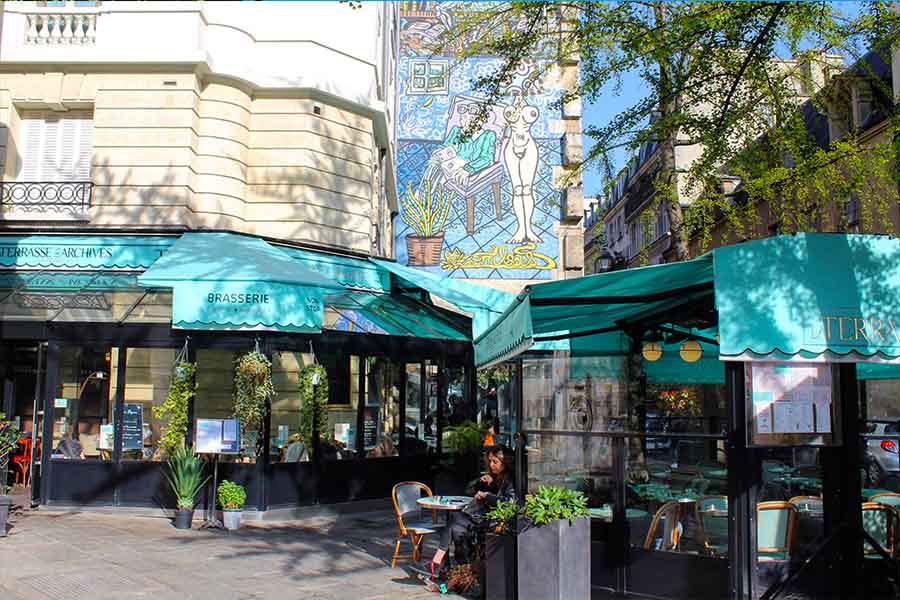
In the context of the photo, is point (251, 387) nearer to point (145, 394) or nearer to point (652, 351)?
point (145, 394)

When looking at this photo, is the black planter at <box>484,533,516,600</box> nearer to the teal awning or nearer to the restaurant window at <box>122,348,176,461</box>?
the restaurant window at <box>122,348,176,461</box>

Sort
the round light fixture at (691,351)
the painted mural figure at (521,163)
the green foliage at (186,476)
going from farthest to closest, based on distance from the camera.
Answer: the painted mural figure at (521,163) → the green foliage at (186,476) → the round light fixture at (691,351)

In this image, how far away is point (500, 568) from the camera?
7.13 metres

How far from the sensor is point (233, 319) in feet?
36.6

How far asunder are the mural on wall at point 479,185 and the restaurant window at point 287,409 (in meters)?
13.6

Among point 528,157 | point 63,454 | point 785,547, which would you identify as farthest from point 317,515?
point 528,157

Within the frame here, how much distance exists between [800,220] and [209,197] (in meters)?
9.60

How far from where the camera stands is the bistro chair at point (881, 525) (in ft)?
22.2

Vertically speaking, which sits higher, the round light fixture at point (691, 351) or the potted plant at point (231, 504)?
the round light fixture at point (691, 351)

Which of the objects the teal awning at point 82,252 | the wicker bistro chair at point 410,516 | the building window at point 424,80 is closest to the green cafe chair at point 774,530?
the wicker bistro chair at point 410,516

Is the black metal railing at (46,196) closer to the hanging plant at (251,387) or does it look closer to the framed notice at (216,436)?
the hanging plant at (251,387)

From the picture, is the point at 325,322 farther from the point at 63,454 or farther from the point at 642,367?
the point at 642,367

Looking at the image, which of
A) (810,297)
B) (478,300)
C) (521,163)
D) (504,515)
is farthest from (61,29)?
(521,163)

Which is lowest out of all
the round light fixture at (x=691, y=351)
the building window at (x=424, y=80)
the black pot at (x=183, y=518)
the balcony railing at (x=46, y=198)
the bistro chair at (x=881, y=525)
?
the black pot at (x=183, y=518)
